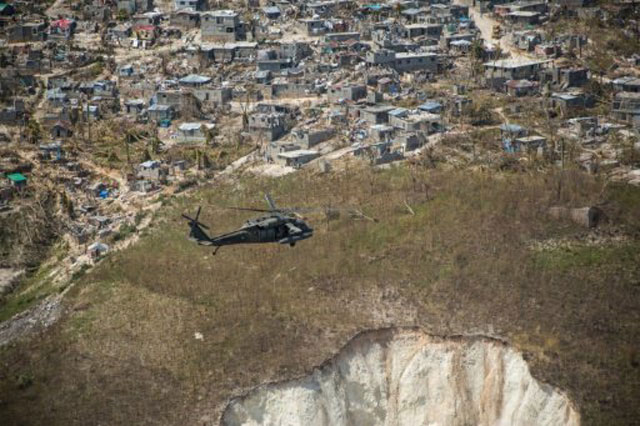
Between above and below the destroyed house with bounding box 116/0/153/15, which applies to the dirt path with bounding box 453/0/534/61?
below

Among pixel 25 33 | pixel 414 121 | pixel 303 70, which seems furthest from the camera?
pixel 25 33

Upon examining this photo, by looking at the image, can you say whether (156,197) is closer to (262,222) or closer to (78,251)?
(78,251)

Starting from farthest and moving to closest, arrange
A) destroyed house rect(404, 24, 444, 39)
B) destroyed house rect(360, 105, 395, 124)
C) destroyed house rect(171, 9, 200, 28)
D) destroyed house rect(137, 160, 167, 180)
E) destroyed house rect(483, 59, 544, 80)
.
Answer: destroyed house rect(171, 9, 200, 28) < destroyed house rect(404, 24, 444, 39) < destroyed house rect(483, 59, 544, 80) < destroyed house rect(360, 105, 395, 124) < destroyed house rect(137, 160, 167, 180)

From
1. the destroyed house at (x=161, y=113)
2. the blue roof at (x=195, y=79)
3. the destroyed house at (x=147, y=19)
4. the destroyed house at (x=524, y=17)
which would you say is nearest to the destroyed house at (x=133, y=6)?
the destroyed house at (x=147, y=19)

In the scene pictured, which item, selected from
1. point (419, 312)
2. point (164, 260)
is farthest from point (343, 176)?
point (419, 312)

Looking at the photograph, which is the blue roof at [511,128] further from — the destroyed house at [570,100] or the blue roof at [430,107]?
the destroyed house at [570,100]

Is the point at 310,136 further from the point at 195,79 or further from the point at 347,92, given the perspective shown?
the point at 195,79

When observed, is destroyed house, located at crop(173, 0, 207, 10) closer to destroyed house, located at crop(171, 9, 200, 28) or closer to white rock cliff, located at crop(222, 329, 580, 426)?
destroyed house, located at crop(171, 9, 200, 28)

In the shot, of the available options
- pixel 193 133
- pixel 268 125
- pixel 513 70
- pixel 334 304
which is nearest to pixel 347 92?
pixel 268 125

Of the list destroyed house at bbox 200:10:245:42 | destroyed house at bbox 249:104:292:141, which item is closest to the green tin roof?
destroyed house at bbox 249:104:292:141
